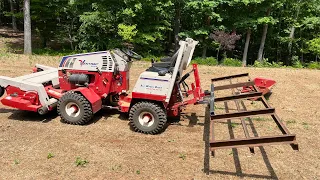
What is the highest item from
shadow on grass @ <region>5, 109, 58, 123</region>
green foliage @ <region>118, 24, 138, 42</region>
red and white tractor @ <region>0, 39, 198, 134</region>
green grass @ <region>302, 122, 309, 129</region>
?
green foliage @ <region>118, 24, 138, 42</region>

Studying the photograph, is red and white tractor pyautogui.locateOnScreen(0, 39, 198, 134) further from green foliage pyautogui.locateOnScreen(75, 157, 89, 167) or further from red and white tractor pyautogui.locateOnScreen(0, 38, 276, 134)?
green foliage pyautogui.locateOnScreen(75, 157, 89, 167)

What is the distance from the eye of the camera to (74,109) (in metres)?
6.03

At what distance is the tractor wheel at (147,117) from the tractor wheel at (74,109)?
0.95 metres

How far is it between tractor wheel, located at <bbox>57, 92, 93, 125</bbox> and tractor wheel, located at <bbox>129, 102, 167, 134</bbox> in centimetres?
95

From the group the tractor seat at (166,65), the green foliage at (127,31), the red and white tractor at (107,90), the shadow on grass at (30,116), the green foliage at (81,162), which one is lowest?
the green foliage at (81,162)

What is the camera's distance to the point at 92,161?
464 centimetres

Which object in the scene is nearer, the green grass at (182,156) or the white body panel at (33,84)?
the green grass at (182,156)

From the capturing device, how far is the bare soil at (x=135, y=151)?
4375mm

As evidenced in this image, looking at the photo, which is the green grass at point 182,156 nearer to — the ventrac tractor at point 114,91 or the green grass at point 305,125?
the ventrac tractor at point 114,91

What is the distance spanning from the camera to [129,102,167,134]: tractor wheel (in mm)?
5555

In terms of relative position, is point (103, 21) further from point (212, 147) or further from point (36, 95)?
point (212, 147)

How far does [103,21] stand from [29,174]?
15486mm

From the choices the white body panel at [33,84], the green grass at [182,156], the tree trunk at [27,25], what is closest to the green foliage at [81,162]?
the green grass at [182,156]

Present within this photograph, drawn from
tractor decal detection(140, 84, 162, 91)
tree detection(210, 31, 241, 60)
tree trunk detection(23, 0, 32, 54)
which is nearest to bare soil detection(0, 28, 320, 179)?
tractor decal detection(140, 84, 162, 91)
